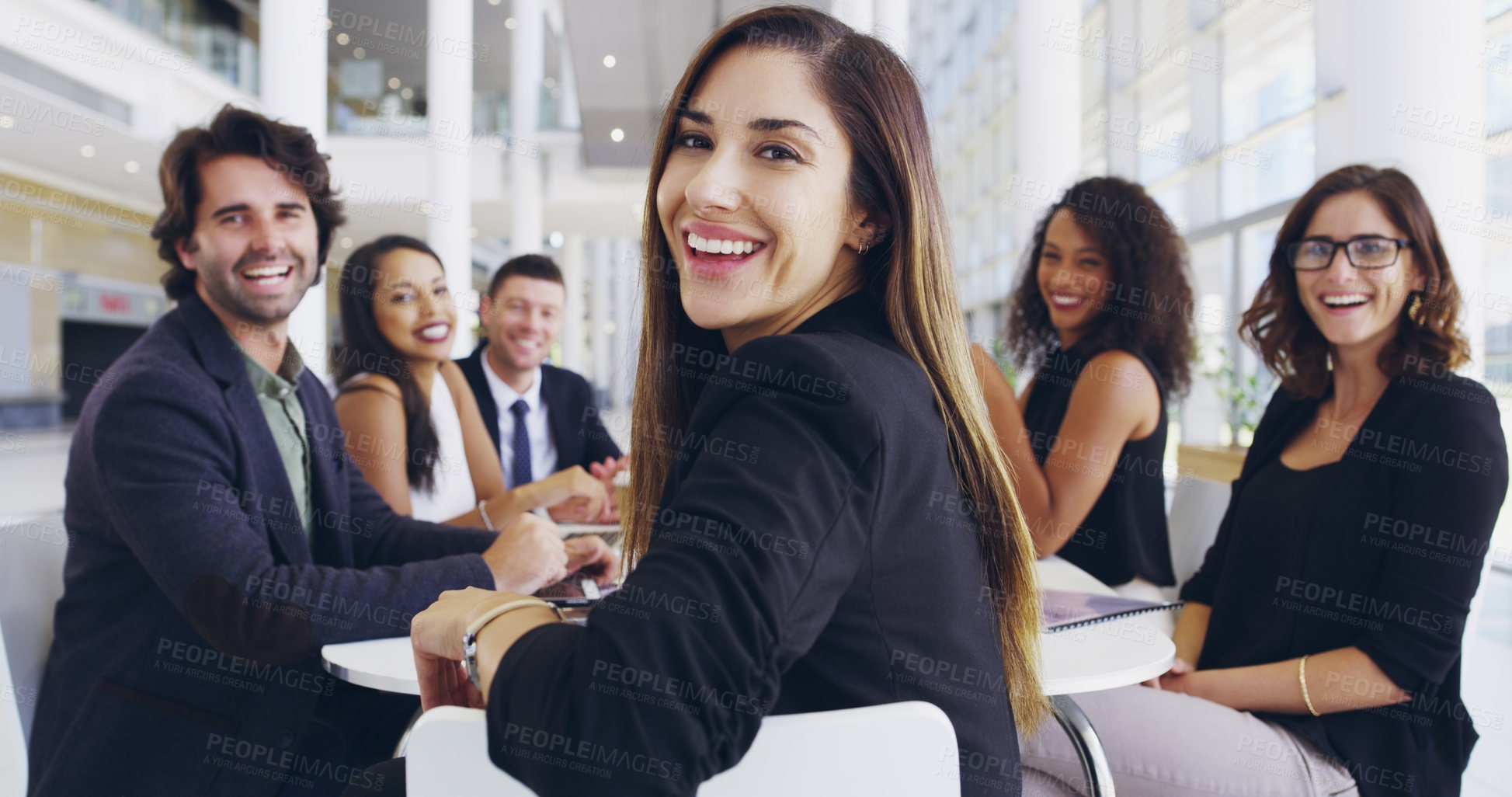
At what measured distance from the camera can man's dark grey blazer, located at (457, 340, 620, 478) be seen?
3.36 meters

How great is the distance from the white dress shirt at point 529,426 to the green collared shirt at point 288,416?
144 centimetres

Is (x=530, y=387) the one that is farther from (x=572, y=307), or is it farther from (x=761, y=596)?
(x=572, y=307)

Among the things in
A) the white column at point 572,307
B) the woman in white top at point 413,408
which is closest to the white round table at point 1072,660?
the woman in white top at point 413,408

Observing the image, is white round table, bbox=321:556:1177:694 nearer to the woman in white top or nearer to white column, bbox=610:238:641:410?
white column, bbox=610:238:641:410

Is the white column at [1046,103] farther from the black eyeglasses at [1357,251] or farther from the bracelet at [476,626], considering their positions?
the bracelet at [476,626]

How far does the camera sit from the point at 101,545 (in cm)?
142

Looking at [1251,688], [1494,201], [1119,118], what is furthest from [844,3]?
[1251,688]

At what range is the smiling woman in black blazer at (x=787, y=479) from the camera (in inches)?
25.5

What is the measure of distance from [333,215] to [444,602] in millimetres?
1396

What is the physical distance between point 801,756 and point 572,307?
55.1 feet

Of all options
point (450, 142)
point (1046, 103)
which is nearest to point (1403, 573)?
point (1046, 103)

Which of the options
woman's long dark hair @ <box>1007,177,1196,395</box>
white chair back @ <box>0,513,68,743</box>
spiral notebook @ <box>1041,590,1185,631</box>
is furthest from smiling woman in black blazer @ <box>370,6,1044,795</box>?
woman's long dark hair @ <box>1007,177,1196,395</box>

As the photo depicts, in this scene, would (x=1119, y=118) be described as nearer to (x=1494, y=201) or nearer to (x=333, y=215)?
(x=1494, y=201)

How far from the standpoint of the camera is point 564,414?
11.6 feet
